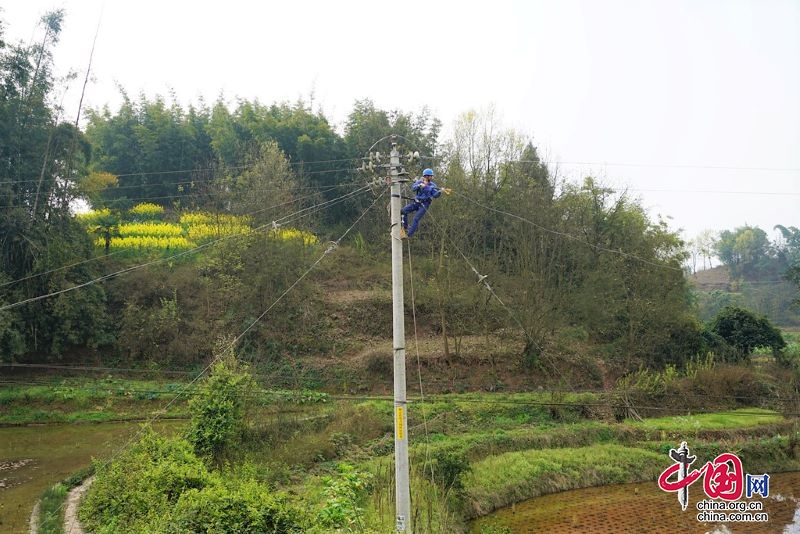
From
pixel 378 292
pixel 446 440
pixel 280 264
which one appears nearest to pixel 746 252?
pixel 378 292

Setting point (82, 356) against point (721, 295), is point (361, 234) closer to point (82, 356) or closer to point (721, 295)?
point (82, 356)

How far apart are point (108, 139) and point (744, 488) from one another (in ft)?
112

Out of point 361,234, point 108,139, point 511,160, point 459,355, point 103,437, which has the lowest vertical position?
point 103,437

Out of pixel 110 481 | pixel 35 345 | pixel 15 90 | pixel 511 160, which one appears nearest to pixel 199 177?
pixel 15 90

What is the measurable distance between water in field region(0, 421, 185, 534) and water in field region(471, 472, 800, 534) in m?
8.00

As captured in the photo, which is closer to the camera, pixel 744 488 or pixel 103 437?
pixel 744 488

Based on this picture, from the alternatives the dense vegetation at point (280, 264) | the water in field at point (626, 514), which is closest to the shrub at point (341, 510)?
the water in field at point (626, 514)

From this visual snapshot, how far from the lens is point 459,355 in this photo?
2198 cm

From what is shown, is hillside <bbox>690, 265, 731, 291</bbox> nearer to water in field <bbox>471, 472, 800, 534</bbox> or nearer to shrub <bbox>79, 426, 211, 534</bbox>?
water in field <bbox>471, 472, 800, 534</bbox>

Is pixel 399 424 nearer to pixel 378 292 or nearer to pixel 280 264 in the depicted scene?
pixel 280 264

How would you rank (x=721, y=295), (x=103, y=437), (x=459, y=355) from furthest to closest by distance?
(x=721, y=295)
(x=459, y=355)
(x=103, y=437)

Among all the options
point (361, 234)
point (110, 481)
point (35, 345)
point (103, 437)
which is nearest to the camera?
point (110, 481)

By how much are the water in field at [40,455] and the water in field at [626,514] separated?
8.00 metres

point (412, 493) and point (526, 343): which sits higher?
point (526, 343)
